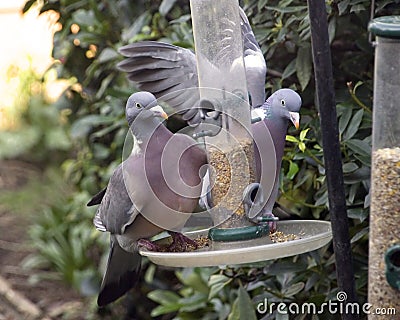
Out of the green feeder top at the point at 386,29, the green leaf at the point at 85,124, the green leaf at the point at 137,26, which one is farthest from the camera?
the green leaf at the point at 85,124

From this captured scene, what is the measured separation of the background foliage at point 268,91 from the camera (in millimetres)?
2639

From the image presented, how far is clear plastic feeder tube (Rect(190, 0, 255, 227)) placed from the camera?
7.86ft

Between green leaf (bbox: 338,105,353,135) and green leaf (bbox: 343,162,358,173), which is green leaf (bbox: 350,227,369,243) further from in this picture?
green leaf (bbox: 338,105,353,135)

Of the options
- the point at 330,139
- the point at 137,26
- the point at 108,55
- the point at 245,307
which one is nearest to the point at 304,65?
the point at 330,139

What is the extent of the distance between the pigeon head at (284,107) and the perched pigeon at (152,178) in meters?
0.24

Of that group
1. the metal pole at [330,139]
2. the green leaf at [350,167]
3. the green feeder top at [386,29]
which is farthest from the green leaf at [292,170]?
the green feeder top at [386,29]

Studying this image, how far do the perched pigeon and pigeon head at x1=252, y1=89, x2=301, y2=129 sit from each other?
238mm

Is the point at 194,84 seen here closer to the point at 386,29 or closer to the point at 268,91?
the point at 268,91

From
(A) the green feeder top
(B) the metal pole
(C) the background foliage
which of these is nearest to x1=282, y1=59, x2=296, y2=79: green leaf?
(C) the background foliage

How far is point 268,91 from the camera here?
9.63 feet

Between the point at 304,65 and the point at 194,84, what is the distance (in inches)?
15.4

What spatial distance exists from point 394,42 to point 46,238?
368 cm

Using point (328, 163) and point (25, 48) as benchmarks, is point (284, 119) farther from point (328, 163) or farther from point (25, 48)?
point (25, 48)

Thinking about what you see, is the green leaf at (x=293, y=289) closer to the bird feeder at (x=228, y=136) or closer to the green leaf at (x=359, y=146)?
the bird feeder at (x=228, y=136)
